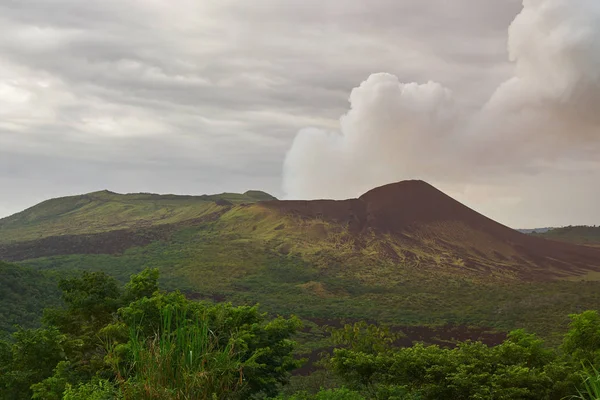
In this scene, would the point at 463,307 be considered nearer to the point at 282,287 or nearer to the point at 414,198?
the point at 282,287

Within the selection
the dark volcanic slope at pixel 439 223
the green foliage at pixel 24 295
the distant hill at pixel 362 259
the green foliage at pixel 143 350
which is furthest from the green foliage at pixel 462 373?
the dark volcanic slope at pixel 439 223

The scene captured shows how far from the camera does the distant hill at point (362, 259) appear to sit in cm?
8625

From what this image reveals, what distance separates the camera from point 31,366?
776 inches

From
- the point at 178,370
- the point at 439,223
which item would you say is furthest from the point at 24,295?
the point at 439,223

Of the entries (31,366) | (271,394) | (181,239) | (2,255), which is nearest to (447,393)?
(271,394)

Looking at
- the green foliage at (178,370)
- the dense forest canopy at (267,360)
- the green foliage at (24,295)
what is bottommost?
the green foliage at (24,295)

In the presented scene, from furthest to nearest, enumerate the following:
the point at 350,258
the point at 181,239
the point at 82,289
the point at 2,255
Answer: the point at 181,239 < the point at 2,255 < the point at 350,258 < the point at 82,289

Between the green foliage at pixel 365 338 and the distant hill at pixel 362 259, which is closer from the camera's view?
the green foliage at pixel 365 338

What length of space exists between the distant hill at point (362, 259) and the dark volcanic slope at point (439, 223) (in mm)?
359

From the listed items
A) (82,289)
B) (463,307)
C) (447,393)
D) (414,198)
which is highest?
(414,198)

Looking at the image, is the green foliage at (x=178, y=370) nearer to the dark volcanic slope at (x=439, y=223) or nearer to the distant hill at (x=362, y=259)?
the distant hill at (x=362, y=259)

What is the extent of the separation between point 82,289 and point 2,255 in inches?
5316

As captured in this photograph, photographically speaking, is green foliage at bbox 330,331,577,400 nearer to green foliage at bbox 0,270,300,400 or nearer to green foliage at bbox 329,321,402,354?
green foliage at bbox 0,270,300,400

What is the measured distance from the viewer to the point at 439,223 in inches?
5979
